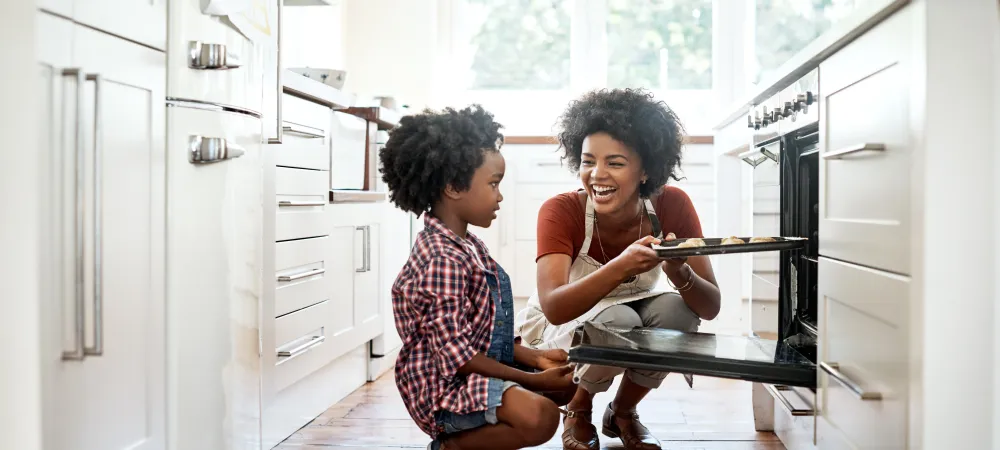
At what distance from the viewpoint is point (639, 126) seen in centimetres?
188

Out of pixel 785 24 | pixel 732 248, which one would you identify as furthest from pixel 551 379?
pixel 785 24

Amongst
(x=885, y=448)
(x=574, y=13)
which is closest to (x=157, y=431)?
(x=885, y=448)

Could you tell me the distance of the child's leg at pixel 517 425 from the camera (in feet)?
4.99

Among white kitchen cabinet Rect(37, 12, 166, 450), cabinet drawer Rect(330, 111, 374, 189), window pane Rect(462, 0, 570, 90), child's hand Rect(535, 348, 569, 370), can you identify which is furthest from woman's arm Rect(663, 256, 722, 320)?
window pane Rect(462, 0, 570, 90)

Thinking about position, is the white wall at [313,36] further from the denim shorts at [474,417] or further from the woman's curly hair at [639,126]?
the denim shorts at [474,417]

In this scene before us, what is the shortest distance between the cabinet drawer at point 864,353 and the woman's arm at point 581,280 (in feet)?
1.00

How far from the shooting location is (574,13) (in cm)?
458

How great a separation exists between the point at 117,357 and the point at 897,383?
3.61 feet

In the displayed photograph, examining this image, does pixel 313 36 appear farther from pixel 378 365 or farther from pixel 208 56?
pixel 208 56

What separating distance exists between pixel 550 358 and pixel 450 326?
33 cm

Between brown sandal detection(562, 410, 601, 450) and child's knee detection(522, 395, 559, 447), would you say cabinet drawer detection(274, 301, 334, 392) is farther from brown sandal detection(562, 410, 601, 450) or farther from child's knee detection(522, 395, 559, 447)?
child's knee detection(522, 395, 559, 447)

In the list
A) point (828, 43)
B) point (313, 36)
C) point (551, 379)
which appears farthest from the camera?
point (313, 36)

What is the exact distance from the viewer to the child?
153cm

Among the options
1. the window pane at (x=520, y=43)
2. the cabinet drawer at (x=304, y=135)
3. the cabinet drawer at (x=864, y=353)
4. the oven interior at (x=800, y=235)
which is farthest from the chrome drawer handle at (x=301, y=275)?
the window pane at (x=520, y=43)
